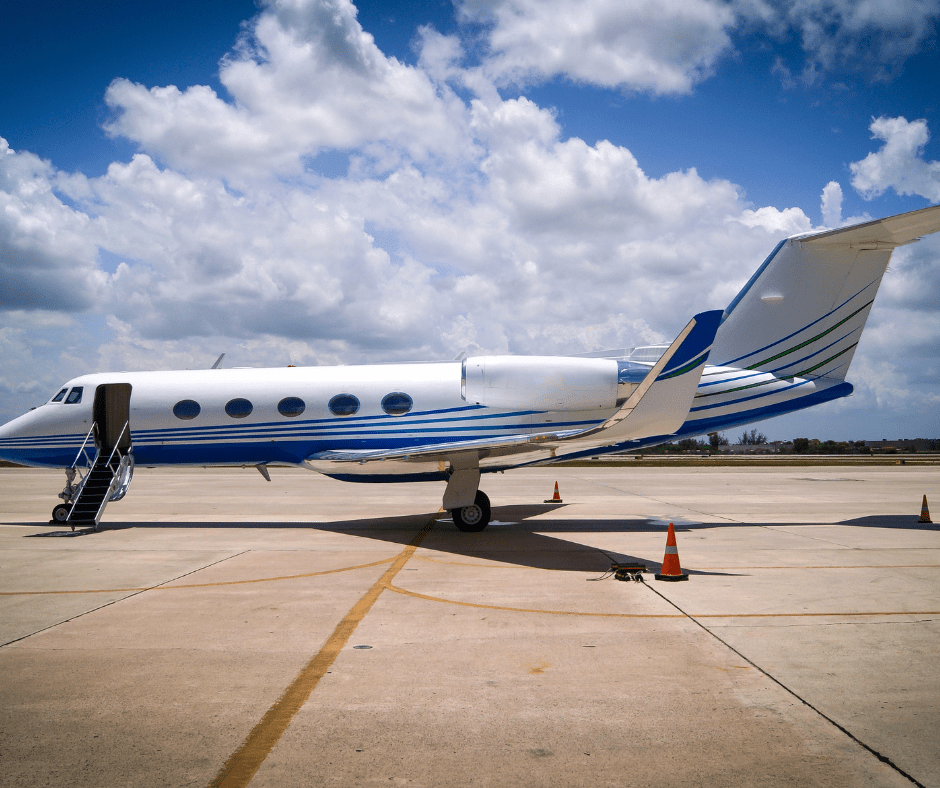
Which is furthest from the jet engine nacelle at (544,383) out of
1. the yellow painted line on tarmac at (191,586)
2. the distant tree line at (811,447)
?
the distant tree line at (811,447)

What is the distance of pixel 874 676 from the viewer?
4.81 metres

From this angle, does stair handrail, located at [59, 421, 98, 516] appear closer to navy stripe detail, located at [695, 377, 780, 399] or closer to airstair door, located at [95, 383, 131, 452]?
airstair door, located at [95, 383, 131, 452]

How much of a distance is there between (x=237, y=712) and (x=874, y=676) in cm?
452

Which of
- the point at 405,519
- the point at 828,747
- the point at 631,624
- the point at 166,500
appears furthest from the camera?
the point at 166,500

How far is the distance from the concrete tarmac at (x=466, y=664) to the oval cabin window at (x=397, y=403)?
10.0 feet

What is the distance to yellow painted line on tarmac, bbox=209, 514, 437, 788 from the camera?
11.3ft

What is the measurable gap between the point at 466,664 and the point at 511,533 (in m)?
7.40

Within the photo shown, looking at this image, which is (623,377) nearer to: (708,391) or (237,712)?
(708,391)

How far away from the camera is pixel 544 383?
1300cm

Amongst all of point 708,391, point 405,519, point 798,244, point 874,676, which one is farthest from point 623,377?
point 874,676

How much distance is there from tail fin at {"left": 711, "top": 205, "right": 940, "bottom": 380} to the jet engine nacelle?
2445 millimetres

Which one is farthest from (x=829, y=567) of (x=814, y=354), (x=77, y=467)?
(x=77, y=467)

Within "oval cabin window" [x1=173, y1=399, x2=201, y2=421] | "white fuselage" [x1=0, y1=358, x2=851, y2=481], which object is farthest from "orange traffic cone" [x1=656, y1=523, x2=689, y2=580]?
"oval cabin window" [x1=173, y1=399, x2=201, y2=421]

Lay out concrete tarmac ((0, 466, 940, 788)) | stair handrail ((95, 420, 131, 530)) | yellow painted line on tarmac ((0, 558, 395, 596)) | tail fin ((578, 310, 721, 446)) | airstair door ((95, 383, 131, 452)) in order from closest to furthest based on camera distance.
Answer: concrete tarmac ((0, 466, 940, 788)), yellow painted line on tarmac ((0, 558, 395, 596)), tail fin ((578, 310, 721, 446)), stair handrail ((95, 420, 131, 530)), airstair door ((95, 383, 131, 452))
